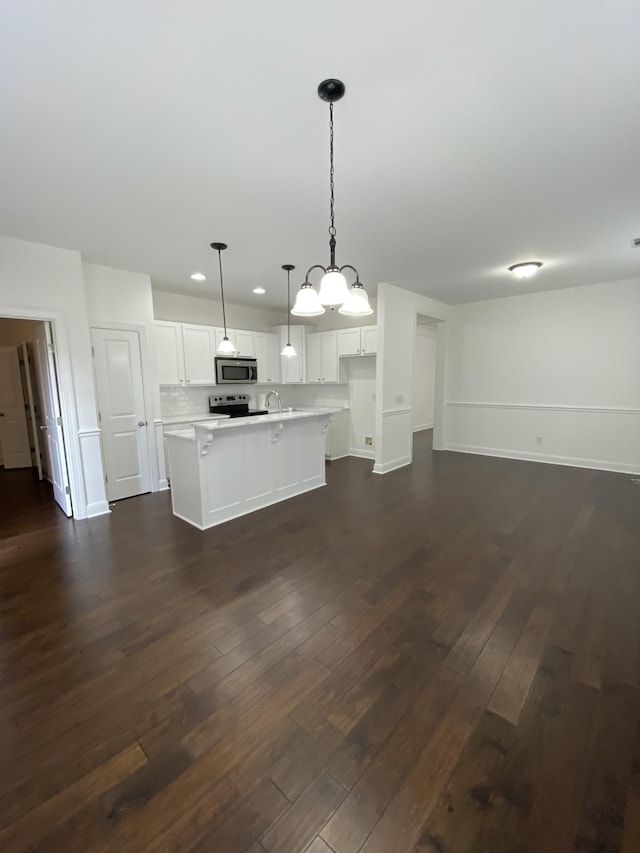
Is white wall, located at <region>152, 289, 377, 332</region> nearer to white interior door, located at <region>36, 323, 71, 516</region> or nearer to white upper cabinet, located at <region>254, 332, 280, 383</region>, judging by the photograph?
white upper cabinet, located at <region>254, 332, 280, 383</region>

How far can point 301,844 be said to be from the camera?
1.13 meters

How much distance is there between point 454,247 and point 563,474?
370 centimetres

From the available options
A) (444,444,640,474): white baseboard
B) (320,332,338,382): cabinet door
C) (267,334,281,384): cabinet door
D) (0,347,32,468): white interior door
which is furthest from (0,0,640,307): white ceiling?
(0,347,32,468): white interior door

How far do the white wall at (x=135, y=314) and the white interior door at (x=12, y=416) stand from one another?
291 cm

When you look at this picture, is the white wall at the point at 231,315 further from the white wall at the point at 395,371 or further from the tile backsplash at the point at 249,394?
the tile backsplash at the point at 249,394

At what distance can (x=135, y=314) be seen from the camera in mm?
4418

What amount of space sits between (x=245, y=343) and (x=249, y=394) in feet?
3.15

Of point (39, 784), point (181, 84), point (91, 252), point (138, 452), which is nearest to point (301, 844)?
point (39, 784)

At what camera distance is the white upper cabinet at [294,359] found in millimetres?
6527

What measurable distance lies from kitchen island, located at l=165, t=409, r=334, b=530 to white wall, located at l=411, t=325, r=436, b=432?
4.98 metres

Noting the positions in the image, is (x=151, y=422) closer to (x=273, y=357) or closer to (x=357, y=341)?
(x=273, y=357)

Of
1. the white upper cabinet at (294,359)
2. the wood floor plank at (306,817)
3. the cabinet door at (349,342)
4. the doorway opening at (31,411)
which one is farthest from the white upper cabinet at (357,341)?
the wood floor plank at (306,817)

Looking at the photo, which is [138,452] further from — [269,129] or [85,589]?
[269,129]

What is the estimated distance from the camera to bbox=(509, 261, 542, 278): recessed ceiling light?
4.21 metres
